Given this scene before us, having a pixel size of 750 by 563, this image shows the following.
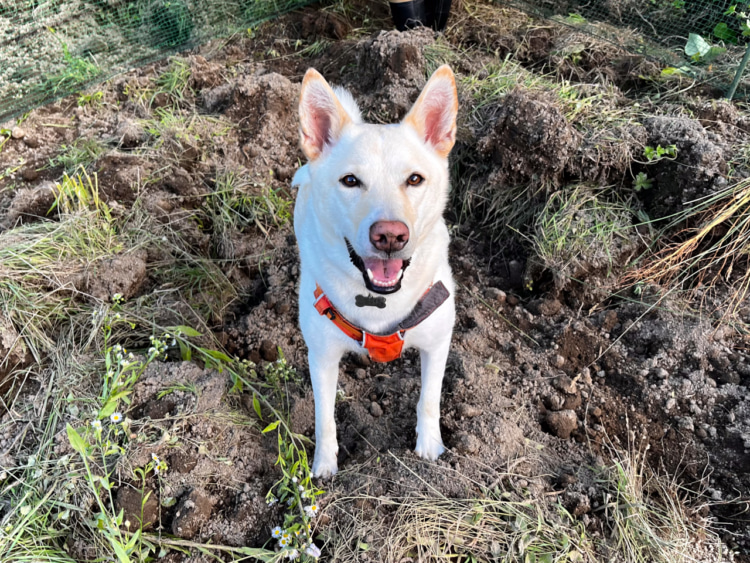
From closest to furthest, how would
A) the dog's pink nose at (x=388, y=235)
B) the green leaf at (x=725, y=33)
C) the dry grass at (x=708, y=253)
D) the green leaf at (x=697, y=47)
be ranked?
the dog's pink nose at (x=388, y=235)
the dry grass at (x=708, y=253)
the green leaf at (x=697, y=47)
the green leaf at (x=725, y=33)

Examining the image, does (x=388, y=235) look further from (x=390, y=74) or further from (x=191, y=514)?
(x=390, y=74)

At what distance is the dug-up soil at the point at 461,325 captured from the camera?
2072 mm

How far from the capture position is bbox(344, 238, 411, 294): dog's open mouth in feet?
5.85

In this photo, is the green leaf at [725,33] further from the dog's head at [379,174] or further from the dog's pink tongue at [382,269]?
the dog's pink tongue at [382,269]

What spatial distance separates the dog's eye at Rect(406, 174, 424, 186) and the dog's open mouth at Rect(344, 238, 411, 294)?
12.5 inches

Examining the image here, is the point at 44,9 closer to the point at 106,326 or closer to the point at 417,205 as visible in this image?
the point at 106,326

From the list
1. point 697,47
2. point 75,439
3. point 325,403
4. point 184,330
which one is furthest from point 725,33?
point 75,439

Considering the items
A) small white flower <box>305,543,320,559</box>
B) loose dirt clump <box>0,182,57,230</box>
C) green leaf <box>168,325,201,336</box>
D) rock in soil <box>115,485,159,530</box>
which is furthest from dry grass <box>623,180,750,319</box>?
loose dirt clump <box>0,182,57,230</box>

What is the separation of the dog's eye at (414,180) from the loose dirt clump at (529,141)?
1.41 m

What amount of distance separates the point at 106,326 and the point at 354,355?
1.37m

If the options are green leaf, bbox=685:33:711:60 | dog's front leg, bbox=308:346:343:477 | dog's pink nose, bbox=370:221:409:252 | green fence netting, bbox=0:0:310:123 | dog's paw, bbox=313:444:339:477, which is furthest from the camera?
green fence netting, bbox=0:0:310:123

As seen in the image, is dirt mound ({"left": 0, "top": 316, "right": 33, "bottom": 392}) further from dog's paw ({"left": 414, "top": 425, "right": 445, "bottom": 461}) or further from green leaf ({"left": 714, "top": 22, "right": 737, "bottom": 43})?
green leaf ({"left": 714, "top": 22, "right": 737, "bottom": 43})

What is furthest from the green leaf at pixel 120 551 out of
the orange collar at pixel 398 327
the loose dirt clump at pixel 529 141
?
the loose dirt clump at pixel 529 141

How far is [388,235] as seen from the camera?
163 cm
